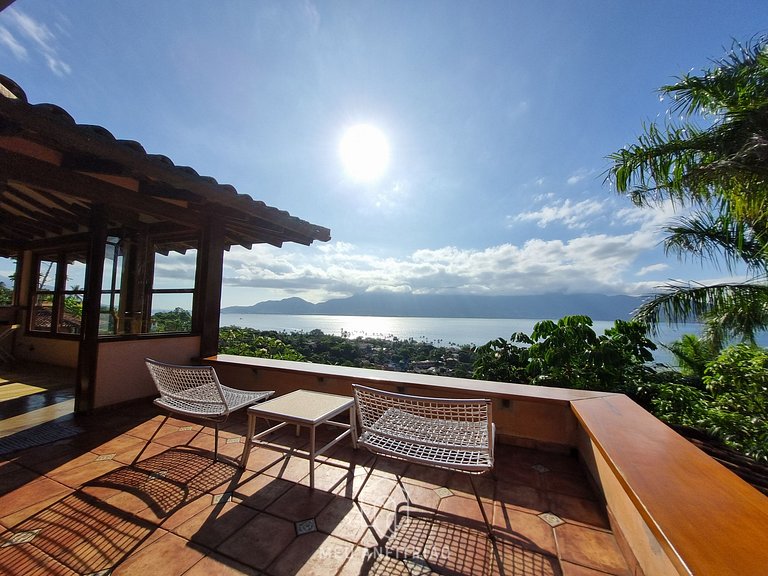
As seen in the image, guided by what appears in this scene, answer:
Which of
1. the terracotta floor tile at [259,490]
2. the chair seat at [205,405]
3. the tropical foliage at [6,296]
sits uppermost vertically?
the tropical foliage at [6,296]

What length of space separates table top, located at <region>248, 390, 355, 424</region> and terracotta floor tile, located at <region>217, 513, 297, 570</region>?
0.58 meters

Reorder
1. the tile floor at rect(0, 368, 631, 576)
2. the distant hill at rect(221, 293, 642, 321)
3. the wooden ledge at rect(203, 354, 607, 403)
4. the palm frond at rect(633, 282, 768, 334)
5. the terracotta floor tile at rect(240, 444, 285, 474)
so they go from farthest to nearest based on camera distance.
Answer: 1. the distant hill at rect(221, 293, 642, 321)
2. the palm frond at rect(633, 282, 768, 334)
3. the wooden ledge at rect(203, 354, 607, 403)
4. the terracotta floor tile at rect(240, 444, 285, 474)
5. the tile floor at rect(0, 368, 631, 576)

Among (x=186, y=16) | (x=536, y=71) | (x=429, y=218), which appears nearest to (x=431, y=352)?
(x=429, y=218)

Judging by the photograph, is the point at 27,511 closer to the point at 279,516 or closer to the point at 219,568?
the point at 219,568

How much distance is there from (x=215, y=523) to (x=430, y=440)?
1368 mm

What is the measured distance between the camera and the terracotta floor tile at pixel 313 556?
1480 millimetres

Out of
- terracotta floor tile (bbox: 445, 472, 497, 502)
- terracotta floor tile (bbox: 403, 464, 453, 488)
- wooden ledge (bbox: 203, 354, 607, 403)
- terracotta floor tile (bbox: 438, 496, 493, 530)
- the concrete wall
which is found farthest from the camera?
the concrete wall

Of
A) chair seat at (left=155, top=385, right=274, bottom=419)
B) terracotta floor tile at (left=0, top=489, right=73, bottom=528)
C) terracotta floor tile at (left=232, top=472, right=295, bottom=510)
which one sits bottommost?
terracotta floor tile at (left=232, top=472, right=295, bottom=510)

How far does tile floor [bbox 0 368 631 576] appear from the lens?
1529 mm

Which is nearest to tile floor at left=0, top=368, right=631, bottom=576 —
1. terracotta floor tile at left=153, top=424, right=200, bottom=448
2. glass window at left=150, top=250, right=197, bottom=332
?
terracotta floor tile at left=153, top=424, right=200, bottom=448

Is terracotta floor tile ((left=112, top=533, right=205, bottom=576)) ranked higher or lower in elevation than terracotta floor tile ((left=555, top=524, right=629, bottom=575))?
higher

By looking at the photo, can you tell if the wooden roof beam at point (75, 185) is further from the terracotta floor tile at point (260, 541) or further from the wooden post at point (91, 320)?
the terracotta floor tile at point (260, 541)

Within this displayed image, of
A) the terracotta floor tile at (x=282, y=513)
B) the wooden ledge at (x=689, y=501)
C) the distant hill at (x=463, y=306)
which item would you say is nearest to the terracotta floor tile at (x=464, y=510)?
the terracotta floor tile at (x=282, y=513)

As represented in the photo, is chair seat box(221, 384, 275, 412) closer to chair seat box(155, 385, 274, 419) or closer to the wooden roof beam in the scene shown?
chair seat box(155, 385, 274, 419)
